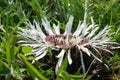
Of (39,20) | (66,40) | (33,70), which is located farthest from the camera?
(39,20)

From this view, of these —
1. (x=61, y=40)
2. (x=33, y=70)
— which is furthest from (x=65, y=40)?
(x=33, y=70)

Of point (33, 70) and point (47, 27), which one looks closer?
point (33, 70)

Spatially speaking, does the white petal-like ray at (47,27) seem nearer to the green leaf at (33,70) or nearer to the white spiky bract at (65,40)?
the white spiky bract at (65,40)

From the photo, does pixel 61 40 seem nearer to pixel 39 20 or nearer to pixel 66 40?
Answer: pixel 66 40

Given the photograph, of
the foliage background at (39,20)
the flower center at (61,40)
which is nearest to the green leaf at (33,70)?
the foliage background at (39,20)

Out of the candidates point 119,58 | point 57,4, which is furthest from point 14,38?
point 57,4

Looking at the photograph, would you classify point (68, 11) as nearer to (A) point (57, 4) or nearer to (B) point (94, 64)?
(A) point (57, 4)
